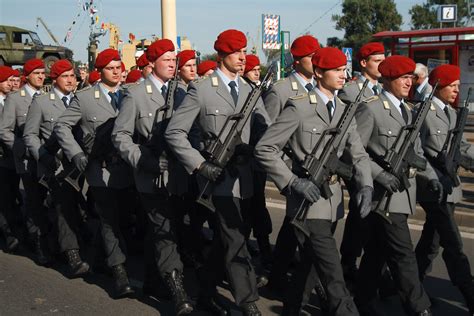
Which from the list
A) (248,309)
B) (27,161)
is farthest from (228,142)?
(27,161)

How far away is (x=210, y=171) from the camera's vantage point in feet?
15.4

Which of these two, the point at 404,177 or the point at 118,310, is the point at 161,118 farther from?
the point at 404,177

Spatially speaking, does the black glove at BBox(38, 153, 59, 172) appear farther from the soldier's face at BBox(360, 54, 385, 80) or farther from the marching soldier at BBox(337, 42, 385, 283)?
the soldier's face at BBox(360, 54, 385, 80)

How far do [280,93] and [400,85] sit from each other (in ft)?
4.73

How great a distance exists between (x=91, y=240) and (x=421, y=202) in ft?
13.1

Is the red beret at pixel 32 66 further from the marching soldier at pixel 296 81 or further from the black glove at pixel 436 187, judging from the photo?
the black glove at pixel 436 187

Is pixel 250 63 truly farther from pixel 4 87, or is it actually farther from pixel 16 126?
pixel 4 87

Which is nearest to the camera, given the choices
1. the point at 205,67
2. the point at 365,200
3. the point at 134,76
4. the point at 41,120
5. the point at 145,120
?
the point at 365,200

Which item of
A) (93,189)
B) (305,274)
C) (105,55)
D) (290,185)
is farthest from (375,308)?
(105,55)

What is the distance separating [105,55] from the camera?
20.3ft

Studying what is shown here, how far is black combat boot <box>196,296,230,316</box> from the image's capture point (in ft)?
17.1

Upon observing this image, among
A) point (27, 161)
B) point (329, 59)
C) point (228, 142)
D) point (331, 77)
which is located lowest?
point (27, 161)

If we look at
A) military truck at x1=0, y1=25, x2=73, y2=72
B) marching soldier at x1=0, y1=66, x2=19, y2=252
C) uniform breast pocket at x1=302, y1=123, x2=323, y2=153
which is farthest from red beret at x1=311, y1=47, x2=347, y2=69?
military truck at x1=0, y1=25, x2=73, y2=72

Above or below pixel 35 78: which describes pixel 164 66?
above
